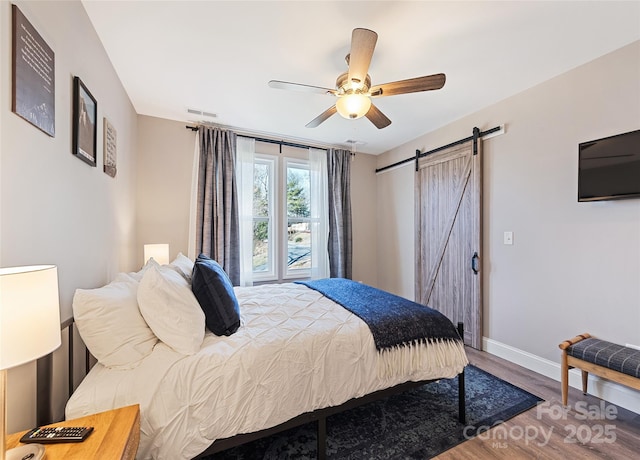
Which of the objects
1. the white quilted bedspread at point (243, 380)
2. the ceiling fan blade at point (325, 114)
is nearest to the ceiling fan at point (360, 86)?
the ceiling fan blade at point (325, 114)

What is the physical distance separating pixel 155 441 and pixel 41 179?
1288mm

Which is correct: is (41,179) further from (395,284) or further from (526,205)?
(395,284)

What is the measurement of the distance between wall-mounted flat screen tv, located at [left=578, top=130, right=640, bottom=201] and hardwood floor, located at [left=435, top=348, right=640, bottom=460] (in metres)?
1.58

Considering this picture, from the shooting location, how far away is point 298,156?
4.14 metres

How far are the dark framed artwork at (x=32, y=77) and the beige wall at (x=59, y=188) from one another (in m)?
0.02

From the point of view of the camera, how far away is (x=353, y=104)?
6.56 feet

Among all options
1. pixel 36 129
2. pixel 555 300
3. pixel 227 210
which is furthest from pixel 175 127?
pixel 555 300

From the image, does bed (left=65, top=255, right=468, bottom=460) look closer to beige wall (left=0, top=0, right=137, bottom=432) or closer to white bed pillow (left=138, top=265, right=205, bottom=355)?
white bed pillow (left=138, top=265, right=205, bottom=355)

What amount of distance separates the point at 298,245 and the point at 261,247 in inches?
22.8

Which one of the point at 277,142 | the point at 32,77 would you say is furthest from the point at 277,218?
the point at 32,77

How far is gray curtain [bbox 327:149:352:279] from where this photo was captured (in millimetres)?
4258

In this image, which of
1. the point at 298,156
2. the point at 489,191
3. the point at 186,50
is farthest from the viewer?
the point at 298,156

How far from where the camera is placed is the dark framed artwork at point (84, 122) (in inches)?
60.2

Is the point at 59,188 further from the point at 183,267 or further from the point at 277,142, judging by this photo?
the point at 277,142
